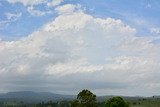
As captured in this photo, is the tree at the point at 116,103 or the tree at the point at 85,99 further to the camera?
the tree at the point at 116,103

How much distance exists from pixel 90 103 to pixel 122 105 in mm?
16391

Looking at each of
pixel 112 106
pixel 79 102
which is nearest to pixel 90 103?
pixel 79 102

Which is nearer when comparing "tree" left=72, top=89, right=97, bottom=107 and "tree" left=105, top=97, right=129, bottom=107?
"tree" left=72, top=89, right=97, bottom=107

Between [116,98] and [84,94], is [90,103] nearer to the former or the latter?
[84,94]

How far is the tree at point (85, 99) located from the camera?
356 ft

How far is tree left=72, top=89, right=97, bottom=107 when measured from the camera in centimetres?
10857

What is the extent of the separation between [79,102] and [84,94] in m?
3.36

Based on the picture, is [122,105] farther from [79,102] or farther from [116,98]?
[79,102]

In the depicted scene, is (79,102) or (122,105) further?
(122,105)

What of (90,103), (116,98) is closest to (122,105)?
(116,98)

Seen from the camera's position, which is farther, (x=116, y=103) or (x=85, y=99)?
(x=116, y=103)

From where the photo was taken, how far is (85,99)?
109 metres

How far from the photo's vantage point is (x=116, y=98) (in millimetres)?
120562

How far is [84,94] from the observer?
108 meters
